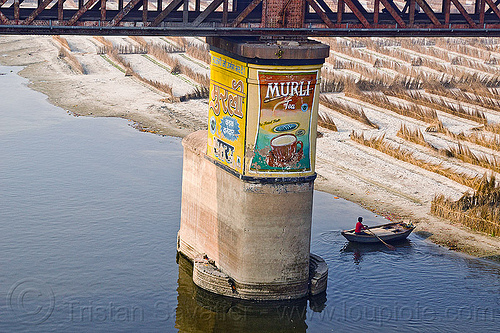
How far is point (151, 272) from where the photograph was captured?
3141 centimetres

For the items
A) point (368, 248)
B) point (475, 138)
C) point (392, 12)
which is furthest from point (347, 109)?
point (392, 12)

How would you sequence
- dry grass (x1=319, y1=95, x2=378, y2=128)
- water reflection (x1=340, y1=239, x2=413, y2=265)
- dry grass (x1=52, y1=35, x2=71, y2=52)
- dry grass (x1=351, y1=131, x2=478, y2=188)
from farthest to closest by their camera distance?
dry grass (x1=52, y1=35, x2=71, y2=52), dry grass (x1=319, y1=95, x2=378, y2=128), dry grass (x1=351, y1=131, x2=478, y2=188), water reflection (x1=340, y1=239, x2=413, y2=265)

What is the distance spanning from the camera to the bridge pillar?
26.7m

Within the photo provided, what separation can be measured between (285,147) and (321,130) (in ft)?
76.7

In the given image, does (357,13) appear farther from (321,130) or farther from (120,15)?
(321,130)

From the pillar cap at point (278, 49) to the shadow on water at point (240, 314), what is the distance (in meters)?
8.44

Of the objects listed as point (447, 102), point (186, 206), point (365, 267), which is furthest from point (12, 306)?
point (447, 102)

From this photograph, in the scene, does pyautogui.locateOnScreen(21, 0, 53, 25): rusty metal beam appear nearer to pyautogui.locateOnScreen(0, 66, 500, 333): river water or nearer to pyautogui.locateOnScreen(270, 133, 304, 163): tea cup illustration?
pyautogui.locateOnScreen(270, 133, 304, 163): tea cup illustration

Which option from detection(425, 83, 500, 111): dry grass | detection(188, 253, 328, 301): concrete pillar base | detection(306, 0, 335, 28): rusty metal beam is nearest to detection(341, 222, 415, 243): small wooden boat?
detection(188, 253, 328, 301): concrete pillar base

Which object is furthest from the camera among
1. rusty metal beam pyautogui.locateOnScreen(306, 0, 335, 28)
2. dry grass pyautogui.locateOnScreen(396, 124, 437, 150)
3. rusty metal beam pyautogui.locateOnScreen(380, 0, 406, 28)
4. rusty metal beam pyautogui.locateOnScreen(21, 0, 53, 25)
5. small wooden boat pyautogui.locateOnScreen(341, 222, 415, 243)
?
dry grass pyautogui.locateOnScreen(396, 124, 437, 150)

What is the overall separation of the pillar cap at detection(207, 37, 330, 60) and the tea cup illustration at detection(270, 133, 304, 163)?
105 inches

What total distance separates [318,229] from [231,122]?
31.8 ft

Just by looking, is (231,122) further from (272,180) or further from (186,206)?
(186,206)

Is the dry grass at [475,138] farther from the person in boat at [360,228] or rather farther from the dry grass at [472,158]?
the person in boat at [360,228]
